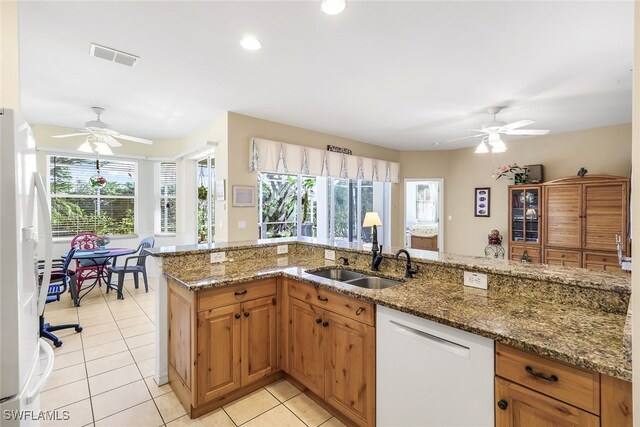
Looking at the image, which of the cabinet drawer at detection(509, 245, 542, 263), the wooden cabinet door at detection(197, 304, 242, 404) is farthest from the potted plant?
the wooden cabinet door at detection(197, 304, 242, 404)

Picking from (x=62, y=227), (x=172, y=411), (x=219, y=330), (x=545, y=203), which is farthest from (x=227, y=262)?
(x=545, y=203)

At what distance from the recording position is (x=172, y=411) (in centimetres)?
208

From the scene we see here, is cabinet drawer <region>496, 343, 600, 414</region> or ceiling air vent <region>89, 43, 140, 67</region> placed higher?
ceiling air vent <region>89, 43, 140, 67</region>

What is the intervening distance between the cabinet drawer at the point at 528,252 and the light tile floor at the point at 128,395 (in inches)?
191

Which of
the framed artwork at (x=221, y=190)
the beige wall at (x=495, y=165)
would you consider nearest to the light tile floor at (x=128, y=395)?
the framed artwork at (x=221, y=190)

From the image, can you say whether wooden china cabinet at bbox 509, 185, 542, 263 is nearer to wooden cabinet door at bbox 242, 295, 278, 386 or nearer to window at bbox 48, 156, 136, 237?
wooden cabinet door at bbox 242, 295, 278, 386

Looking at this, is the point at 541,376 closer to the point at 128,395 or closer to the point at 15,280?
the point at 15,280

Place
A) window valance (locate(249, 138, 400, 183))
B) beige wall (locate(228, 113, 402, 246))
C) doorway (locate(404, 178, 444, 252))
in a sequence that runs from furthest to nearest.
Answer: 1. doorway (locate(404, 178, 444, 252))
2. window valance (locate(249, 138, 400, 183))
3. beige wall (locate(228, 113, 402, 246))

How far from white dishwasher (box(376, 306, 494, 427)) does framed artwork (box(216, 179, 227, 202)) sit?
3078 mm

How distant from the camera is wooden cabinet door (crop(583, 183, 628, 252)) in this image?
431 cm

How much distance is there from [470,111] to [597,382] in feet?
12.5

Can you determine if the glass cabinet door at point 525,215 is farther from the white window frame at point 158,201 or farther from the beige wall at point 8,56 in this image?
the white window frame at point 158,201

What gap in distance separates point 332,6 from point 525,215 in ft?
16.9

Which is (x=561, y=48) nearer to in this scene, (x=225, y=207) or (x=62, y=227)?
(x=225, y=207)
